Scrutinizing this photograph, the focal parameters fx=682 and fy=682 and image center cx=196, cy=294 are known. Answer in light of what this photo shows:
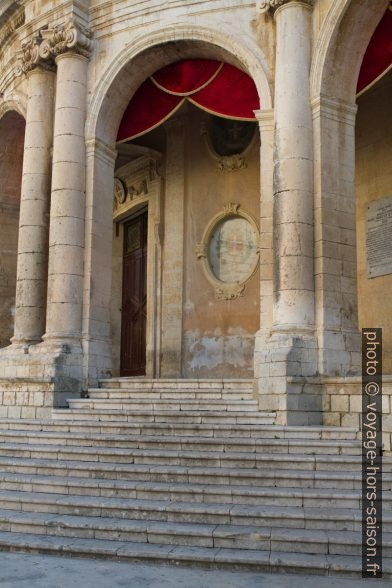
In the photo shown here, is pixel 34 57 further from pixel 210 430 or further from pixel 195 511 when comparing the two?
pixel 195 511

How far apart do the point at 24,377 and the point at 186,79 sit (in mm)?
5510

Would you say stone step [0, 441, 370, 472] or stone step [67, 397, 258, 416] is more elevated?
stone step [67, 397, 258, 416]

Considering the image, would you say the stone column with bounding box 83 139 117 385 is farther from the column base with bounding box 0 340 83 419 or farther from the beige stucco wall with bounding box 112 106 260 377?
the beige stucco wall with bounding box 112 106 260 377

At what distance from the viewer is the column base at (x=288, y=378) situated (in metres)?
8.23

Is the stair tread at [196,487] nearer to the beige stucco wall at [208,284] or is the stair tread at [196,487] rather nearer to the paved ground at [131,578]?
the paved ground at [131,578]

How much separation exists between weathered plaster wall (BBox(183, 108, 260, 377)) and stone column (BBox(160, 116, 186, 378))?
0.43ft

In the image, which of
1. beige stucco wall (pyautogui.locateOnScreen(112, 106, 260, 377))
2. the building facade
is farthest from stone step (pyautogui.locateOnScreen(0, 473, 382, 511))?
beige stucco wall (pyautogui.locateOnScreen(112, 106, 260, 377))

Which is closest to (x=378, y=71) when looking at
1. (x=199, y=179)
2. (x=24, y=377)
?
(x=199, y=179)

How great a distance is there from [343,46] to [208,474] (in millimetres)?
6253

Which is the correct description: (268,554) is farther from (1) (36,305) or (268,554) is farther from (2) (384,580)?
(1) (36,305)

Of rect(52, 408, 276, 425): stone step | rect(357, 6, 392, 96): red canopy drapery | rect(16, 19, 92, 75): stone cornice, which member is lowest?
rect(52, 408, 276, 425): stone step

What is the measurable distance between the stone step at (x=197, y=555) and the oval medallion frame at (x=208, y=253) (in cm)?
752

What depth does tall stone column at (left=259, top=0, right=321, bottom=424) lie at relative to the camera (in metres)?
8.36

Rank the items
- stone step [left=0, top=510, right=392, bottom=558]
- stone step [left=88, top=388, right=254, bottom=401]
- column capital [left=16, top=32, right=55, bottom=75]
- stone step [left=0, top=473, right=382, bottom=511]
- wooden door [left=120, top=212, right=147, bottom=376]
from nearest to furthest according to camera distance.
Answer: stone step [left=0, top=510, right=392, bottom=558]
stone step [left=0, top=473, right=382, bottom=511]
stone step [left=88, top=388, right=254, bottom=401]
column capital [left=16, top=32, right=55, bottom=75]
wooden door [left=120, top=212, right=147, bottom=376]
